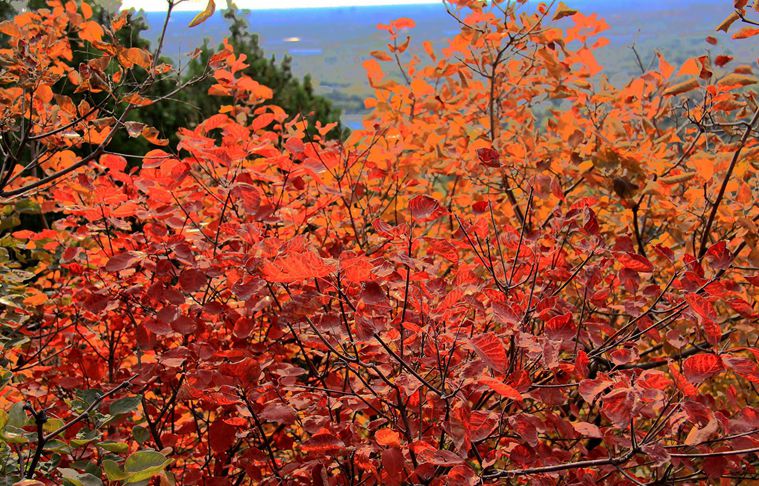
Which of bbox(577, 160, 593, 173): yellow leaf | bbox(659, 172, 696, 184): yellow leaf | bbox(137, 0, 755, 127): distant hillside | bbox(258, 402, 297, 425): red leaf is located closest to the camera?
bbox(258, 402, 297, 425): red leaf

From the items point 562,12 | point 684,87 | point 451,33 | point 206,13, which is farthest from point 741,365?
point 451,33

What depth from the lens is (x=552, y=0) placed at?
2.86 metres

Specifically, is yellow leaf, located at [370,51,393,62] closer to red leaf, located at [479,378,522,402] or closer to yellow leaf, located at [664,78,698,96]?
yellow leaf, located at [664,78,698,96]

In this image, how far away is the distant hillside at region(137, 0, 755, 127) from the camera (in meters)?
3.60

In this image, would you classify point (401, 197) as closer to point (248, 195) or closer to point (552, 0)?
point (552, 0)

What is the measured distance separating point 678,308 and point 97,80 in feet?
5.90

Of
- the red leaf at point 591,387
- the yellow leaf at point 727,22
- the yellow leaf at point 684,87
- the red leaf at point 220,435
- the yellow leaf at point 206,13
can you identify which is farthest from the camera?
the yellow leaf at point 684,87

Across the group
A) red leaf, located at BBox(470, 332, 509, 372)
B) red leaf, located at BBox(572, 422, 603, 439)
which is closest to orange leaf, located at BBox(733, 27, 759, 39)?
red leaf, located at BBox(572, 422, 603, 439)

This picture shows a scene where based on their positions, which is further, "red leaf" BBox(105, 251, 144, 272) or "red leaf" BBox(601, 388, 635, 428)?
"red leaf" BBox(105, 251, 144, 272)

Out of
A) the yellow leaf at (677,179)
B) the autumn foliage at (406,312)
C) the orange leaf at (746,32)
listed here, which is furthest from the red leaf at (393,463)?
the orange leaf at (746,32)

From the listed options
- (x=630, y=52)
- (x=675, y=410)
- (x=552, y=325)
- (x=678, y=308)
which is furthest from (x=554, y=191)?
(x=630, y=52)

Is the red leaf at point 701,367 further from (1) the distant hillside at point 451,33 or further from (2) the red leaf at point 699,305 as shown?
(1) the distant hillside at point 451,33

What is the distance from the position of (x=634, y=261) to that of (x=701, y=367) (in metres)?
0.56

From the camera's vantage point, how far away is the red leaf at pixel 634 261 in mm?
1903
